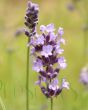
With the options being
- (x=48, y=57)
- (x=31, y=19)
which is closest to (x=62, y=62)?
(x=48, y=57)

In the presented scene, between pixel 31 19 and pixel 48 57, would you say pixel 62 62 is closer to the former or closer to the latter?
pixel 48 57

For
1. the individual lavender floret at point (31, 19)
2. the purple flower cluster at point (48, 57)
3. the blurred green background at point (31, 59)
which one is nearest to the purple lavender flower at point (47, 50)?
the purple flower cluster at point (48, 57)

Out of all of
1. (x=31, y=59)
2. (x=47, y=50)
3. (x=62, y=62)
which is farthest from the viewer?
(x=31, y=59)

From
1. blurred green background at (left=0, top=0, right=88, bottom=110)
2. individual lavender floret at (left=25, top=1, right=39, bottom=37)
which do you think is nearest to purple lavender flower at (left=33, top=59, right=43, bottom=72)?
individual lavender floret at (left=25, top=1, right=39, bottom=37)

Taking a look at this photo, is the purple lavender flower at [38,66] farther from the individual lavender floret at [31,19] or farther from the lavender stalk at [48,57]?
the individual lavender floret at [31,19]

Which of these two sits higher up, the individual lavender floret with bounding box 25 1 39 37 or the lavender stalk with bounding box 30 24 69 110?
the individual lavender floret with bounding box 25 1 39 37

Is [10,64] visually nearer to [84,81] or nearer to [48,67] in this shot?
[84,81]

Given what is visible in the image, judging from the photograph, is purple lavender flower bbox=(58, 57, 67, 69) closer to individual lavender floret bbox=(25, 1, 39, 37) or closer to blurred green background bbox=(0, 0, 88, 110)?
individual lavender floret bbox=(25, 1, 39, 37)

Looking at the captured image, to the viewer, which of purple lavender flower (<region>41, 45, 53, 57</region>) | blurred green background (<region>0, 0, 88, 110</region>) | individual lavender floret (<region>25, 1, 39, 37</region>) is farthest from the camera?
blurred green background (<region>0, 0, 88, 110</region>)

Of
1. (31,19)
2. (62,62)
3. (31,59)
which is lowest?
(31,59)
